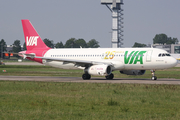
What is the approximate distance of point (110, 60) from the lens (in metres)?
40.9

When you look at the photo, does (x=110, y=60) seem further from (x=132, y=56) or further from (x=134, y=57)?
(x=134, y=57)

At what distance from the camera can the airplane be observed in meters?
38.4

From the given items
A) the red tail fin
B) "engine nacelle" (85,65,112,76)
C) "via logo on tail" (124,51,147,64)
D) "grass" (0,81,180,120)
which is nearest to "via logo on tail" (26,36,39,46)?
the red tail fin

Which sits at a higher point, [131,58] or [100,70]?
[131,58]

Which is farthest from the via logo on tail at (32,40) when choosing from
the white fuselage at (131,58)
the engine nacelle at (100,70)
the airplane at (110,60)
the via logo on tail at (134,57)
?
the via logo on tail at (134,57)

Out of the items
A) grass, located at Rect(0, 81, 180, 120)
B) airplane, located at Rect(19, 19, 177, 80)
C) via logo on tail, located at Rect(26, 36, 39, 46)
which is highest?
via logo on tail, located at Rect(26, 36, 39, 46)

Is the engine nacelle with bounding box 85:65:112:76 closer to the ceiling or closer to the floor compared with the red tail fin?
closer to the floor

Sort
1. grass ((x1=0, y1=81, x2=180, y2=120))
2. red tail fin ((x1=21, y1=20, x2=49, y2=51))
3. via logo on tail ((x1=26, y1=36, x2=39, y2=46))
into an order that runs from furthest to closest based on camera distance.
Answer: via logo on tail ((x1=26, y1=36, x2=39, y2=46)), red tail fin ((x1=21, y1=20, x2=49, y2=51)), grass ((x1=0, y1=81, x2=180, y2=120))

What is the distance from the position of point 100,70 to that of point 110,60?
10.5ft

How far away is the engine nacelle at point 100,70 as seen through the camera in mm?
38094

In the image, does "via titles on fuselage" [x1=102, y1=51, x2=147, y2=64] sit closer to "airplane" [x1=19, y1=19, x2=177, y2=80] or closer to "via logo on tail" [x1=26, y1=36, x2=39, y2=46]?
"airplane" [x1=19, y1=19, x2=177, y2=80]

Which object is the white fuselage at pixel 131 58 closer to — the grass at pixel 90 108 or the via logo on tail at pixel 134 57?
the via logo on tail at pixel 134 57

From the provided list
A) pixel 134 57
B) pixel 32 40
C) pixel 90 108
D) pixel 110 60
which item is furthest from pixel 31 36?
pixel 90 108

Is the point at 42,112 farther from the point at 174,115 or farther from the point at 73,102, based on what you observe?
the point at 174,115
